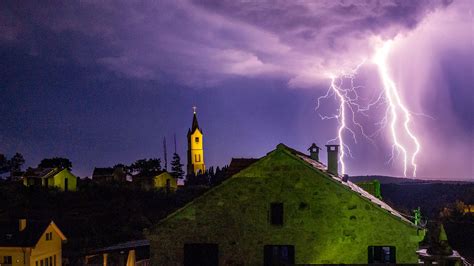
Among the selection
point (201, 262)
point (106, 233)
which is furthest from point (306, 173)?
point (106, 233)

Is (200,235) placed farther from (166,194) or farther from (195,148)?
(195,148)

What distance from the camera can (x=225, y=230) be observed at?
1909cm

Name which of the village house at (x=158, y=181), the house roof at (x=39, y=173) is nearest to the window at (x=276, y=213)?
the house roof at (x=39, y=173)

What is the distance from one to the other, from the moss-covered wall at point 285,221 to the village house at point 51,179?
8326 cm

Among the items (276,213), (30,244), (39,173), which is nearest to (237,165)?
(276,213)

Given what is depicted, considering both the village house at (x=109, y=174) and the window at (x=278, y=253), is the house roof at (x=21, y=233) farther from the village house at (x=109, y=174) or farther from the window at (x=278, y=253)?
the village house at (x=109, y=174)

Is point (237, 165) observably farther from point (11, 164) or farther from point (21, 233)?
point (11, 164)

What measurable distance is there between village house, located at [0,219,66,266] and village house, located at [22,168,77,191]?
4332 cm

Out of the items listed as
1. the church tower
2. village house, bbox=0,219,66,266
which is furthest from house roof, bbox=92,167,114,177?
village house, bbox=0,219,66,266

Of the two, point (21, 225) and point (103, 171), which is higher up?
point (103, 171)

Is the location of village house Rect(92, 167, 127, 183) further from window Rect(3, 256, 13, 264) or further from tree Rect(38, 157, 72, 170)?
window Rect(3, 256, 13, 264)

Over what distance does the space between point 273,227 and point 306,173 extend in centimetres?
235

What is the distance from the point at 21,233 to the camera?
171 feet

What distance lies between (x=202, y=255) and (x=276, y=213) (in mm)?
3167
